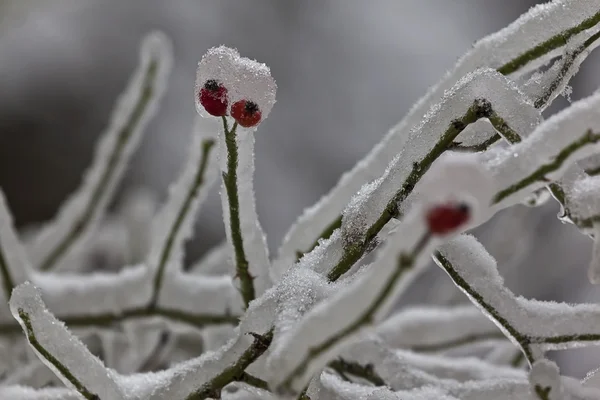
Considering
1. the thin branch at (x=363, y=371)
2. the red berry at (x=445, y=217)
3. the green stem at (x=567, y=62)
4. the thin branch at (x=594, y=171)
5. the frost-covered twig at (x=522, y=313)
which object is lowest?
the thin branch at (x=363, y=371)

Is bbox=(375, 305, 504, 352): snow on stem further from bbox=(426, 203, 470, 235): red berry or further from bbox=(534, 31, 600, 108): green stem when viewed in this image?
bbox=(426, 203, 470, 235): red berry

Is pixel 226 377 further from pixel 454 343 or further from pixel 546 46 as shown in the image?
pixel 454 343

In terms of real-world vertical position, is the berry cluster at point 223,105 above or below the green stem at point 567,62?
below

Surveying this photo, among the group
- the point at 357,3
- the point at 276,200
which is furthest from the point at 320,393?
the point at 357,3

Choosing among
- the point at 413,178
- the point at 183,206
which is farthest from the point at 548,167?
the point at 183,206

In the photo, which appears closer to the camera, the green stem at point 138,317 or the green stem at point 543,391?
the green stem at point 543,391

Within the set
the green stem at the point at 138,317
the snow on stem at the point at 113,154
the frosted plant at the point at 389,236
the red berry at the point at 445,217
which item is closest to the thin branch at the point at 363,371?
the frosted plant at the point at 389,236

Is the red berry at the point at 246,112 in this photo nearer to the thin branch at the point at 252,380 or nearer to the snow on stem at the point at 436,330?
the thin branch at the point at 252,380
